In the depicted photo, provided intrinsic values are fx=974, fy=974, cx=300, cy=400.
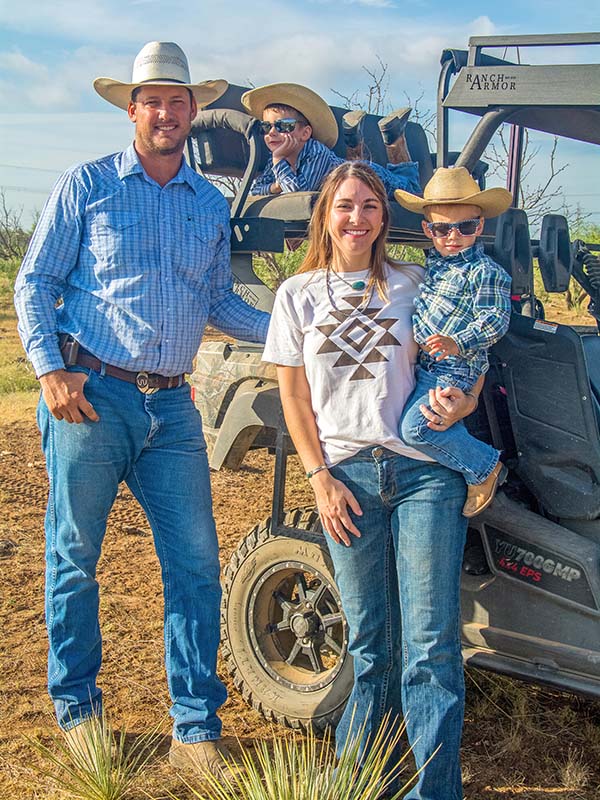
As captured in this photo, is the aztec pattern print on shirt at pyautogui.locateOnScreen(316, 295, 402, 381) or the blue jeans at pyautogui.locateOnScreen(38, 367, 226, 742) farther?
the blue jeans at pyautogui.locateOnScreen(38, 367, 226, 742)

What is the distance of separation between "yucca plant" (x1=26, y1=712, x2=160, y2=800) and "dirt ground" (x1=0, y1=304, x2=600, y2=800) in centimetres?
6

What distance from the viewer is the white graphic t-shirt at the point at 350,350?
9.21ft

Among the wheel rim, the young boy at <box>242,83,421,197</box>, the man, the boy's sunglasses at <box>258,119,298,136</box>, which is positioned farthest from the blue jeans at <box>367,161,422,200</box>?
the wheel rim

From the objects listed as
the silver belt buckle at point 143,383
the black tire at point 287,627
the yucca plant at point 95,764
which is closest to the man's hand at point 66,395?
the silver belt buckle at point 143,383

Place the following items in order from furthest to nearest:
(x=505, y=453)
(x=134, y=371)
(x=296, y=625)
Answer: (x=296, y=625)
(x=505, y=453)
(x=134, y=371)

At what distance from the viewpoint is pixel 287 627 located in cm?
371

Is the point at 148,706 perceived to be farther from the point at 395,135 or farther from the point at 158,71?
the point at 395,135

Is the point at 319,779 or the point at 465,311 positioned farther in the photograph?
the point at 465,311

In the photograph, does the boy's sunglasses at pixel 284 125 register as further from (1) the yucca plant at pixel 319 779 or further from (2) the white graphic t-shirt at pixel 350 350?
(1) the yucca plant at pixel 319 779

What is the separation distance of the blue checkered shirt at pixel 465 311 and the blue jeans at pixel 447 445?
106 mm

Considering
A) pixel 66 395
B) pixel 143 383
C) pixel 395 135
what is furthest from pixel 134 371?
pixel 395 135

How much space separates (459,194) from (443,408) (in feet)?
2.08

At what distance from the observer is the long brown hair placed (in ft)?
9.52

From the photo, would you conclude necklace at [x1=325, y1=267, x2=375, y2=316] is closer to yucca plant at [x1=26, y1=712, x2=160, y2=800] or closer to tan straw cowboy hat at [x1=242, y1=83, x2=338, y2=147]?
tan straw cowboy hat at [x1=242, y1=83, x2=338, y2=147]
